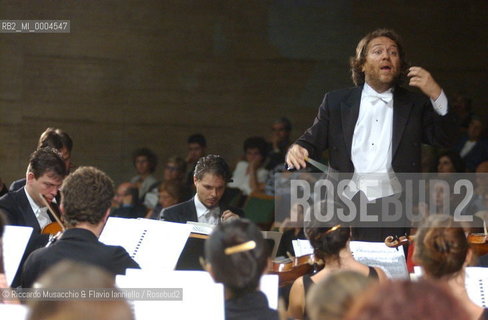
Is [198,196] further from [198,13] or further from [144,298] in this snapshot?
[198,13]

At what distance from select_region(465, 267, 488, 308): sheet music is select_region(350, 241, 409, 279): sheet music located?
24.6 inches

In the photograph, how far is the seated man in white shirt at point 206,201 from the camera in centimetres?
527

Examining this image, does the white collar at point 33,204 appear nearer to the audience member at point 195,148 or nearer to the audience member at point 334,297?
the audience member at point 334,297

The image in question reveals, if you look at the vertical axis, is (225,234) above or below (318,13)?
below

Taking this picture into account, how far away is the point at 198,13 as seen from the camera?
927cm

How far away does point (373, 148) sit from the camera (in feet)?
15.8

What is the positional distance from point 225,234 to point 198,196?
247 centimetres

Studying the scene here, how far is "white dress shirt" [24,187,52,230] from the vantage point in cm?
486

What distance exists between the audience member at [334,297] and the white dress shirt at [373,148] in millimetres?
2667

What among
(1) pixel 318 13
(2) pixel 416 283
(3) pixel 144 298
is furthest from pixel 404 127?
(1) pixel 318 13

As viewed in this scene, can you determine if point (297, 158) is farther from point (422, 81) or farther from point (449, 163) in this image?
point (449, 163)

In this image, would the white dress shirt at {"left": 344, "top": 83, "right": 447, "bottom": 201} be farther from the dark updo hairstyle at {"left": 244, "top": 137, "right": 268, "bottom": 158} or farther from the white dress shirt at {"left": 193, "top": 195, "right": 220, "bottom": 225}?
the dark updo hairstyle at {"left": 244, "top": 137, "right": 268, "bottom": 158}

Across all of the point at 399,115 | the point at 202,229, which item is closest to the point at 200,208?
the point at 202,229

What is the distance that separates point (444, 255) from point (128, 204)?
5020mm
